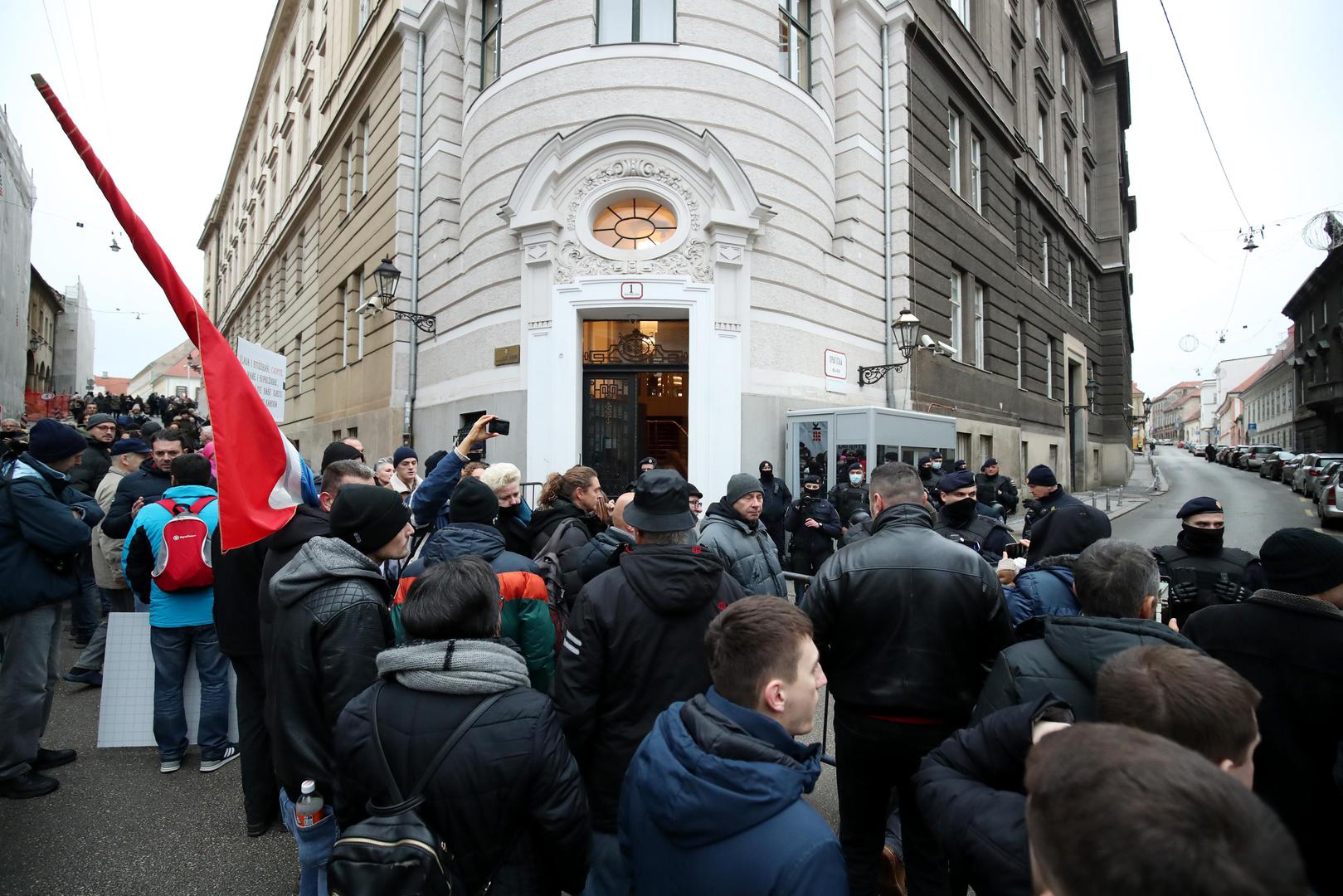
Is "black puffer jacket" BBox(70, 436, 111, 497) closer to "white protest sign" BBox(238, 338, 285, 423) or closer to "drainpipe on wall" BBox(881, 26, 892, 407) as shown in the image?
"white protest sign" BBox(238, 338, 285, 423)

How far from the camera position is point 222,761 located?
4.23 meters

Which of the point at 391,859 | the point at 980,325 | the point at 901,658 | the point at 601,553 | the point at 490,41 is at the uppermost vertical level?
the point at 490,41

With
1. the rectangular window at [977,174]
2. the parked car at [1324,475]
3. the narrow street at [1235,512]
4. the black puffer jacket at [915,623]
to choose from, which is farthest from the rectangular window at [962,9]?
the black puffer jacket at [915,623]

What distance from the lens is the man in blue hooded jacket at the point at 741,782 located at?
1389 millimetres

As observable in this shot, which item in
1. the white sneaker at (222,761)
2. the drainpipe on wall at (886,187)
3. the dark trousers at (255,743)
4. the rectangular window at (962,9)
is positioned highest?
the rectangular window at (962,9)

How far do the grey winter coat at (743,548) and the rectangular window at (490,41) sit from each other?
37.3ft

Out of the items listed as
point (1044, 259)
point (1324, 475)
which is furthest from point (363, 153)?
point (1324, 475)

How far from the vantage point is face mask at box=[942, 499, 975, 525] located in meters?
4.97

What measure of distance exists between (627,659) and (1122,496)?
2750 centimetres

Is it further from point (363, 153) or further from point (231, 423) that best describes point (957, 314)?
point (231, 423)

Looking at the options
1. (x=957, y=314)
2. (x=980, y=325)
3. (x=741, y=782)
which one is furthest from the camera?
(x=980, y=325)

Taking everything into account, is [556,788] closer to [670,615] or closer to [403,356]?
[670,615]

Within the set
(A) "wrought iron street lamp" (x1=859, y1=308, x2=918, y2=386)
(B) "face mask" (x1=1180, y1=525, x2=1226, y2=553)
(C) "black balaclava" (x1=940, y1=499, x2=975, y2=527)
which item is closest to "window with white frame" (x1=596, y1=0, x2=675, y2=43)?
(A) "wrought iron street lamp" (x1=859, y1=308, x2=918, y2=386)

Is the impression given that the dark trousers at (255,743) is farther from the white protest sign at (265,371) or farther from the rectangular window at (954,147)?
the rectangular window at (954,147)
